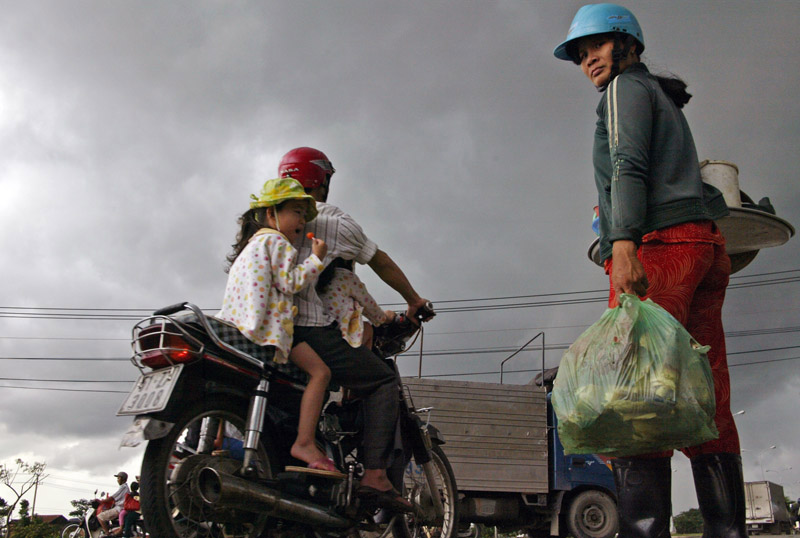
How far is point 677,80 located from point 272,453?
2.52 metres

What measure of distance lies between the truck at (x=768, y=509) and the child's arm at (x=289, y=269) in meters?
33.4

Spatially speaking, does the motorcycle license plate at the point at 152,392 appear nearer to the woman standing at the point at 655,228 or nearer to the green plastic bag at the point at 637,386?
the green plastic bag at the point at 637,386

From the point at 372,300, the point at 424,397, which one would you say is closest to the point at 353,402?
the point at 372,300

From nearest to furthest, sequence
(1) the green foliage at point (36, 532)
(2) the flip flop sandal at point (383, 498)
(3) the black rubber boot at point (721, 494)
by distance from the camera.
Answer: (3) the black rubber boot at point (721, 494), (2) the flip flop sandal at point (383, 498), (1) the green foliage at point (36, 532)

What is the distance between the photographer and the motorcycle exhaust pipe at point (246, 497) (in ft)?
8.96

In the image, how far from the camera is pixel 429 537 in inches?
165

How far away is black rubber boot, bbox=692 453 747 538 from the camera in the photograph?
2.76 m

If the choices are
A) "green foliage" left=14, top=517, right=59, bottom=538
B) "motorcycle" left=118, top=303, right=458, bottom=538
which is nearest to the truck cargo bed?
"motorcycle" left=118, top=303, right=458, bottom=538

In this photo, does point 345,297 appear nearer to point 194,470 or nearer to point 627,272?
point 194,470

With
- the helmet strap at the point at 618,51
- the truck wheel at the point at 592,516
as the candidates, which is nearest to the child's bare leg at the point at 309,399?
the helmet strap at the point at 618,51

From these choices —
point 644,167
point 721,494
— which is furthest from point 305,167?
point 721,494

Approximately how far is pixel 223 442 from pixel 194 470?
0.25 meters

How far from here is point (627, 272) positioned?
8.87 feet

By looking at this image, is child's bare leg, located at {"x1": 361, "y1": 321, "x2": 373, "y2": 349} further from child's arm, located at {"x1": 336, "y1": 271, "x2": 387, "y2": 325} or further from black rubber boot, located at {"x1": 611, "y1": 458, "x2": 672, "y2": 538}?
black rubber boot, located at {"x1": 611, "y1": 458, "x2": 672, "y2": 538}
